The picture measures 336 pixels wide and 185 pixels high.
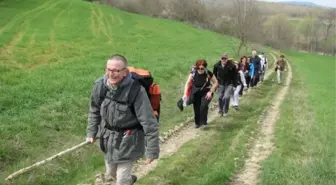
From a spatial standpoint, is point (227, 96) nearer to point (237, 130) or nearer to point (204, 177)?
point (237, 130)

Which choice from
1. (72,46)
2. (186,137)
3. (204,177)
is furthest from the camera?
(72,46)

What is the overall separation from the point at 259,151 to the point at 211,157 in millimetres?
1372

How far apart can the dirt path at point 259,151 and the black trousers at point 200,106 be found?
166 cm

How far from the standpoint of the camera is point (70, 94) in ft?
43.4

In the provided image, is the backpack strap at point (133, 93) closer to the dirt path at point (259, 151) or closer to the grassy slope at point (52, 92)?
the grassy slope at point (52, 92)

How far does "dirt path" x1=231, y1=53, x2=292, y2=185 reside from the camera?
824 cm

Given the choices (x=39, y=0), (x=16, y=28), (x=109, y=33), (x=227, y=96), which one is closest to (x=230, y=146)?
(x=227, y=96)

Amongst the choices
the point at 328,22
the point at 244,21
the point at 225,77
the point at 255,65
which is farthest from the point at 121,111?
the point at 328,22

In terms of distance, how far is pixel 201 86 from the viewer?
1197 cm

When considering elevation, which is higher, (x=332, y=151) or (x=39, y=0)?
(x=39, y=0)

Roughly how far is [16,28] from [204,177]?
32.9 metres

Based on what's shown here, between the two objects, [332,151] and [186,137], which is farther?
[186,137]

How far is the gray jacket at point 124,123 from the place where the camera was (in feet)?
18.4

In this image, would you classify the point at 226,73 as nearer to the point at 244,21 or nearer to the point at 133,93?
the point at 133,93
